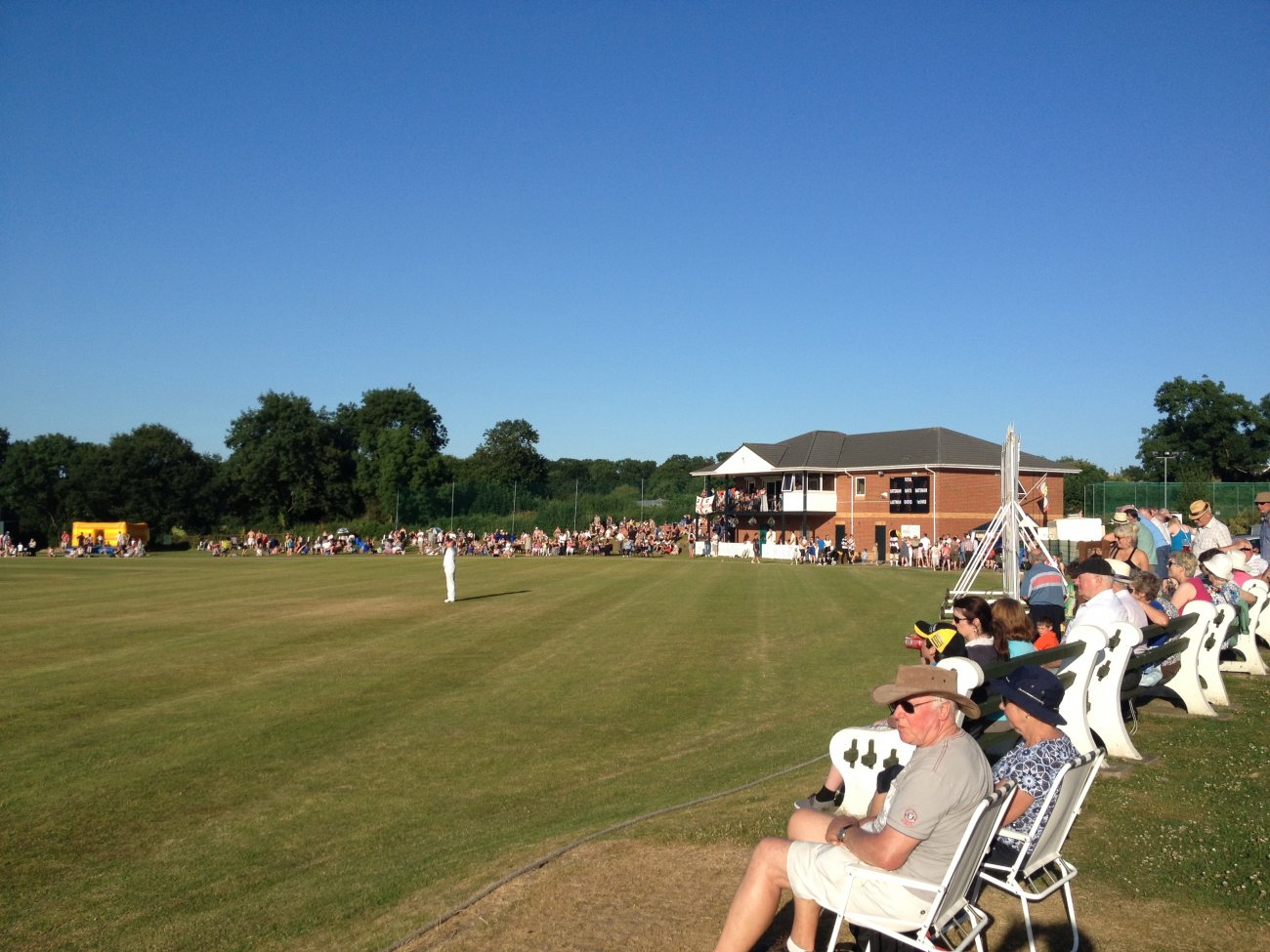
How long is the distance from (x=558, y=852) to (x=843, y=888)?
2317 millimetres

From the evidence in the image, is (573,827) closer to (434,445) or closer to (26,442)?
(26,442)

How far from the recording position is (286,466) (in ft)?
320

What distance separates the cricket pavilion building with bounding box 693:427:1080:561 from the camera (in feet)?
205

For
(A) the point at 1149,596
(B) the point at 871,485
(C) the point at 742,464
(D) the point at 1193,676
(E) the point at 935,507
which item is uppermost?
(C) the point at 742,464

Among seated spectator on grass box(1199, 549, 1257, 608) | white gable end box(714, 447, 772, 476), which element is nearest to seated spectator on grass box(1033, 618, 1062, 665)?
seated spectator on grass box(1199, 549, 1257, 608)

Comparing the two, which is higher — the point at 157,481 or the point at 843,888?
the point at 157,481

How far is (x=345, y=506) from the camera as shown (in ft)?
331

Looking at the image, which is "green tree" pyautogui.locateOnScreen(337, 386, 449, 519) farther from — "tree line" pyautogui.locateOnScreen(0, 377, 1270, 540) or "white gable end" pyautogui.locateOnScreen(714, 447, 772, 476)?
"white gable end" pyautogui.locateOnScreen(714, 447, 772, 476)

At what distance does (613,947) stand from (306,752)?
21.6 ft

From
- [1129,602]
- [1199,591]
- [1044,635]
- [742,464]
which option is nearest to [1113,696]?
[1044,635]

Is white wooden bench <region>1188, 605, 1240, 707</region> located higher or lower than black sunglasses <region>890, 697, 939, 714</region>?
lower

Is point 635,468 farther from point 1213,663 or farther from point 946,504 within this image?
point 1213,663

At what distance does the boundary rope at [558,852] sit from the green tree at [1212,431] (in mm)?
91880

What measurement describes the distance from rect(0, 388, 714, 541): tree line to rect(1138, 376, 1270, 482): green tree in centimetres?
4733
